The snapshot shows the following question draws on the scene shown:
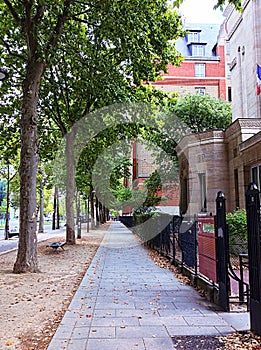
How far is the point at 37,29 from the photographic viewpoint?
11195 mm

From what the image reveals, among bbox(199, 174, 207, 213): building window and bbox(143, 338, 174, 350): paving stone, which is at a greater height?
bbox(199, 174, 207, 213): building window

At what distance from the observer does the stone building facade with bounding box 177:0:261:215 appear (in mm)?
18572

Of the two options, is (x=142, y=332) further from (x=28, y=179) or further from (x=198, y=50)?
(x=198, y=50)

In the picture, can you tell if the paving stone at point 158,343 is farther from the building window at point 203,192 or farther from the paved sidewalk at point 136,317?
the building window at point 203,192

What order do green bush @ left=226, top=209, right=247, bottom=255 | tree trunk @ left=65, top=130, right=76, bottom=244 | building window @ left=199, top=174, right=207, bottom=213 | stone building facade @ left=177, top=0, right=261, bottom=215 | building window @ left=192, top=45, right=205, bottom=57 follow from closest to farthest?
green bush @ left=226, top=209, right=247, bottom=255
stone building facade @ left=177, top=0, right=261, bottom=215
tree trunk @ left=65, top=130, right=76, bottom=244
building window @ left=199, top=174, right=207, bottom=213
building window @ left=192, top=45, right=205, bottom=57

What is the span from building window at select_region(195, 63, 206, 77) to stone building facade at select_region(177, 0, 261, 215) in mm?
29131

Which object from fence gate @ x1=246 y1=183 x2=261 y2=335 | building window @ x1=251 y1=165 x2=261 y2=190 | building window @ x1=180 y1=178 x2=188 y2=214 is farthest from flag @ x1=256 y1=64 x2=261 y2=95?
fence gate @ x1=246 y1=183 x2=261 y2=335

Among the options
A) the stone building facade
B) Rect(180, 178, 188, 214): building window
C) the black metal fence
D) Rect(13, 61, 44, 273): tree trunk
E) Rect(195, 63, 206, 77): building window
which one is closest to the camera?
the black metal fence

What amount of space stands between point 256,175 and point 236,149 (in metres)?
2.34

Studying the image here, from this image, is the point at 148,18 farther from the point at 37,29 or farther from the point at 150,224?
the point at 150,224

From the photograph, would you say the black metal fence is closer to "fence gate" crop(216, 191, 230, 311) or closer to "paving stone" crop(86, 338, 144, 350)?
"fence gate" crop(216, 191, 230, 311)

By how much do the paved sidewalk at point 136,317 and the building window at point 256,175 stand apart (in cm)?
968

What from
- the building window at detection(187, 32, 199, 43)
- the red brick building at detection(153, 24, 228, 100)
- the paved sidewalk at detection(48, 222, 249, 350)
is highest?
the building window at detection(187, 32, 199, 43)

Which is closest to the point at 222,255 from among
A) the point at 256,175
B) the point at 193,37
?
the point at 256,175
